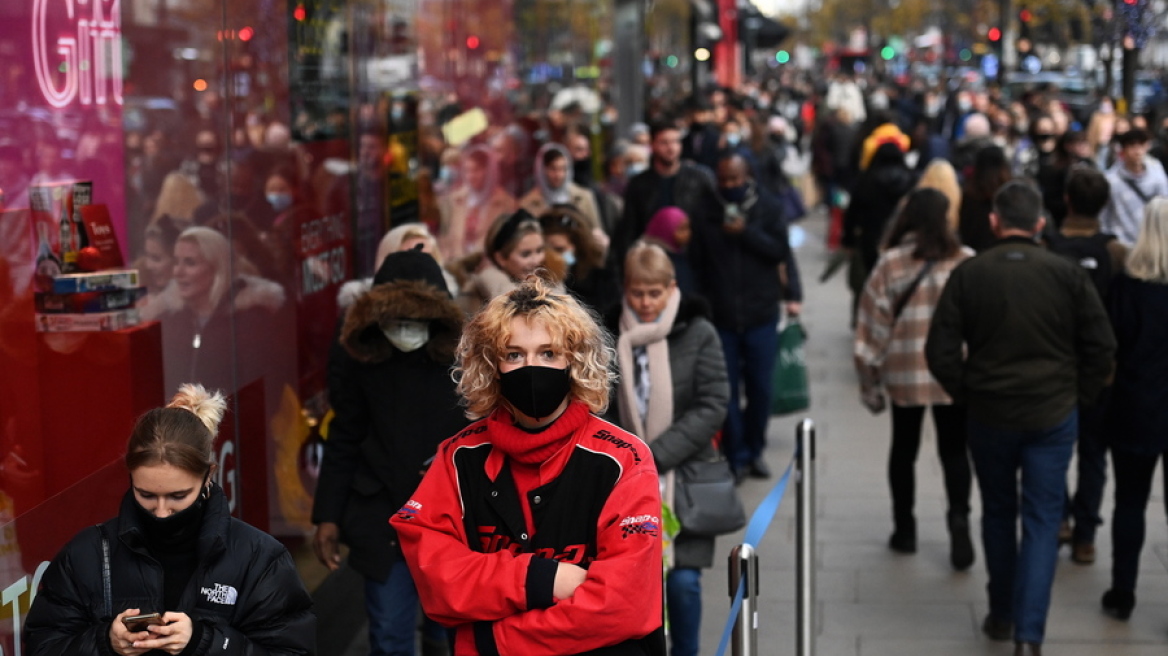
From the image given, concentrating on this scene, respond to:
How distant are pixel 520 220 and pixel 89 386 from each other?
2.45m

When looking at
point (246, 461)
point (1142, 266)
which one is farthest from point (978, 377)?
point (246, 461)

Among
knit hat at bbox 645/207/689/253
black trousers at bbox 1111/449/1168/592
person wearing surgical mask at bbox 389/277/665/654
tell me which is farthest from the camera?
knit hat at bbox 645/207/689/253

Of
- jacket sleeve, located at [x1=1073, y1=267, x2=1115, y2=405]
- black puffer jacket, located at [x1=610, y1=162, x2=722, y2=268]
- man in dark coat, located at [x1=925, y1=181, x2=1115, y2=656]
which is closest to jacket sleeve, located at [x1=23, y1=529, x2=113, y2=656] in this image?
man in dark coat, located at [x1=925, y1=181, x2=1115, y2=656]

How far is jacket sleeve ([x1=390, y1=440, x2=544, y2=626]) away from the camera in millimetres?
3295

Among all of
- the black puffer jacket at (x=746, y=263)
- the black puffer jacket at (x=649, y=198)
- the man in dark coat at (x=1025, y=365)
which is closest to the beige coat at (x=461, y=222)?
the black puffer jacket at (x=649, y=198)

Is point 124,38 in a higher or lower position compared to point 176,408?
higher

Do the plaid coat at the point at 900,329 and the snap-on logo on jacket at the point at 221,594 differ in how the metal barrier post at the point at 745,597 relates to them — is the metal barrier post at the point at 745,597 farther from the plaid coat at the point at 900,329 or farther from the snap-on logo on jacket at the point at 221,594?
the plaid coat at the point at 900,329

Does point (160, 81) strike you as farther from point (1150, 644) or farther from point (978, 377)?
point (1150, 644)

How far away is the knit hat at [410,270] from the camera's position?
5.08 m

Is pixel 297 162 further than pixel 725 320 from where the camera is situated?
No

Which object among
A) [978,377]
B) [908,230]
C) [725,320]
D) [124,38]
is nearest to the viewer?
[124,38]

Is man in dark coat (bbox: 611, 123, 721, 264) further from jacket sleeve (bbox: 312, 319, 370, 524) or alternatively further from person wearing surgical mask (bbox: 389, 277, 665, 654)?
person wearing surgical mask (bbox: 389, 277, 665, 654)

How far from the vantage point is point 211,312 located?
5535 mm

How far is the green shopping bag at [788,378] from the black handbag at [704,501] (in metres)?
3.89
